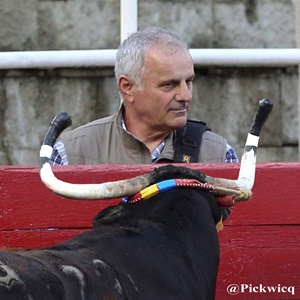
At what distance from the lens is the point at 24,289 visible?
9.37ft

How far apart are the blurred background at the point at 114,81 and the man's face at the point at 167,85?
1912 millimetres

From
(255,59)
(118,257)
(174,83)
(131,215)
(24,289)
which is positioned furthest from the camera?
(255,59)

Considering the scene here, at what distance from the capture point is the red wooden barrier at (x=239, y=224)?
14.2 ft

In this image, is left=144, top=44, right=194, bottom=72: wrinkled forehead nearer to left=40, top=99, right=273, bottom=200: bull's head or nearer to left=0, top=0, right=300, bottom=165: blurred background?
left=40, top=99, right=273, bottom=200: bull's head

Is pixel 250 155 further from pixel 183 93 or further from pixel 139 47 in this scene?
pixel 139 47

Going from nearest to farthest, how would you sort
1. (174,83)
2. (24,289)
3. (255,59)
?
(24,289) → (174,83) → (255,59)

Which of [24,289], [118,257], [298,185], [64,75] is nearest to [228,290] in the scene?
[298,185]

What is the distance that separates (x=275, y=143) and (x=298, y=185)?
→ 1735mm

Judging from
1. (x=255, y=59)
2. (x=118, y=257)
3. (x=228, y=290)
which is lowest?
(x=228, y=290)

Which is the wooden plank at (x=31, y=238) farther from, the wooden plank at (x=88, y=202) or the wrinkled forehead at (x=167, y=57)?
the wrinkled forehead at (x=167, y=57)

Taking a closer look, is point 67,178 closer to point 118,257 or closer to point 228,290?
point 228,290

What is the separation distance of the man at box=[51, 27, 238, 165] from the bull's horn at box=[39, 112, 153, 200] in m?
0.73

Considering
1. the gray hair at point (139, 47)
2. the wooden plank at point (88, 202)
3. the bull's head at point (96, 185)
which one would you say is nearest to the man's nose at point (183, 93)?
the gray hair at point (139, 47)

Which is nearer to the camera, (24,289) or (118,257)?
(24,289)
